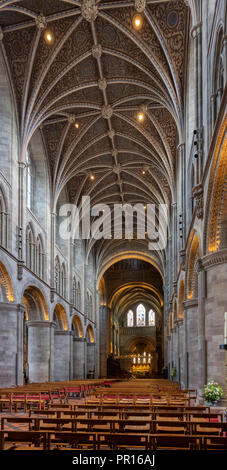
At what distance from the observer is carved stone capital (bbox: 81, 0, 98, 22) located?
2159 centimetres

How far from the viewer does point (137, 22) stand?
22.3 metres

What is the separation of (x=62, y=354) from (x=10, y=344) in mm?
14230

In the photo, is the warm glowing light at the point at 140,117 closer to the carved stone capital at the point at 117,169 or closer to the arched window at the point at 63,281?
the carved stone capital at the point at 117,169

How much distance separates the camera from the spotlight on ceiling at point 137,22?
2219 centimetres

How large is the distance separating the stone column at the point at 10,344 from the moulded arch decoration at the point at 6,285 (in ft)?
1.38

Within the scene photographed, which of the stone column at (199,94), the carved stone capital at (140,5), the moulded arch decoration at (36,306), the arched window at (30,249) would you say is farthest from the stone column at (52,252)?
the stone column at (199,94)

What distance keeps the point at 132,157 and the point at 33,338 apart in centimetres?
1489

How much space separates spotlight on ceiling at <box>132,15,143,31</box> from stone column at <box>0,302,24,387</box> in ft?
47.4

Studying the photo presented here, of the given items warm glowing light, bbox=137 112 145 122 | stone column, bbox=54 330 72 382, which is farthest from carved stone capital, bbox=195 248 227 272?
stone column, bbox=54 330 72 382

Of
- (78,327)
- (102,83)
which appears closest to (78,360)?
(78,327)

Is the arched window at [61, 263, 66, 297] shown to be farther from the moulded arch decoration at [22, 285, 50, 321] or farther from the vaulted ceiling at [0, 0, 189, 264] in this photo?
the vaulted ceiling at [0, 0, 189, 264]

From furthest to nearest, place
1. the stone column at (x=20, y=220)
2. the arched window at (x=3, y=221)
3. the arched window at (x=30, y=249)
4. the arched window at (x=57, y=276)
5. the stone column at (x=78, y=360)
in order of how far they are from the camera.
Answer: the stone column at (x=78, y=360) → the arched window at (x=57, y=276) → the arched window at (x=30, y=249) → the stone column at (x=20, y=220) → the arched window at (x=3, y=221)

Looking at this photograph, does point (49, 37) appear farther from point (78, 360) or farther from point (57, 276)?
point (78, 360)
